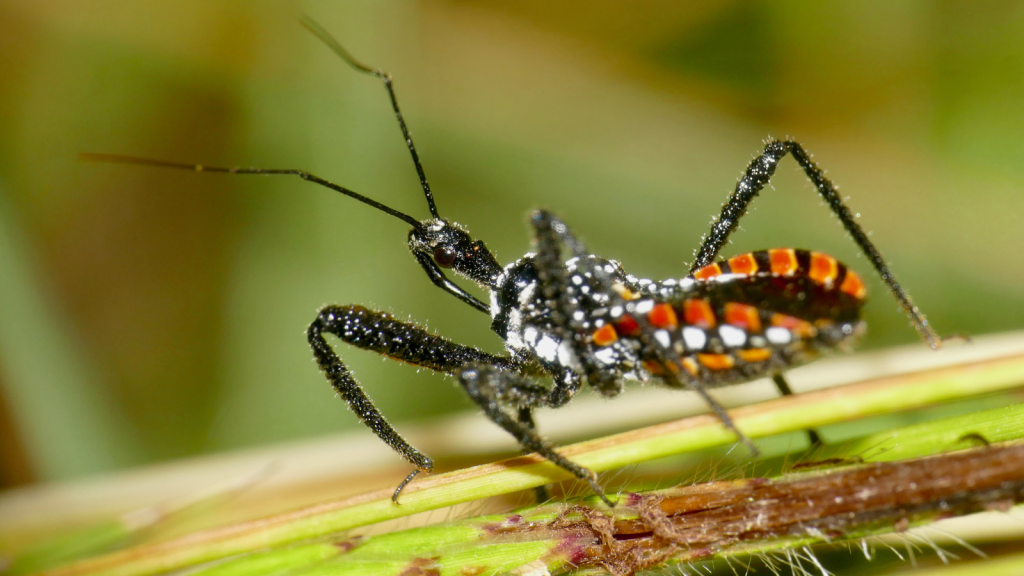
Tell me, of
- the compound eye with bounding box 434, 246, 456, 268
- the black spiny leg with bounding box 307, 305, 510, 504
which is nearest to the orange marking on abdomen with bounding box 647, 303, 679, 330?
the black spiny leg with bounding box 307, 305, 510, 504

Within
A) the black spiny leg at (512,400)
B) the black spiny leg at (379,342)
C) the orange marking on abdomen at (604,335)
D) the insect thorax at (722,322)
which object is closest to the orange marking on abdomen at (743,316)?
the insect thorax at (722,322)

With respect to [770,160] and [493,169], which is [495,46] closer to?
[493,169]

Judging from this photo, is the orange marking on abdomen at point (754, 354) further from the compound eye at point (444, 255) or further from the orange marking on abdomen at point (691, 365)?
the compound eye at point (444, 255)

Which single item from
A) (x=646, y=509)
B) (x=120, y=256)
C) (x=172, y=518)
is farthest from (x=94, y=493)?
(x=646, y=509)

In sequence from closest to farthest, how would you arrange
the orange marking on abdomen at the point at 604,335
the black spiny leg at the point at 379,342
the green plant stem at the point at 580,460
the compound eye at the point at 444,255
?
the green plant stem at the point at 580,460, the orange marking on abdomen at the point at 604,335, the black spiny leg at the point at 379,342, the compound eye at the point at 444,255


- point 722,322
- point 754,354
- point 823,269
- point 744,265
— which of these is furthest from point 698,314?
point 823,269

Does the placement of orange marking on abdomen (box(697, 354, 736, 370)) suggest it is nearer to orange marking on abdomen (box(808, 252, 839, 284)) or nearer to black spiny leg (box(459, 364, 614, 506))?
orange marking on abdomen (box(808, 252, 839, 284))
